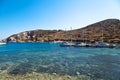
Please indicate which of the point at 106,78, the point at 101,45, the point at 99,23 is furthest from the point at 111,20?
the point at 106,78

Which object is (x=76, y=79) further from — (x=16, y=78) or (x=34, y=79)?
(x=16, y=78)

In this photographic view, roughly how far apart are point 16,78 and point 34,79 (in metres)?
2.67

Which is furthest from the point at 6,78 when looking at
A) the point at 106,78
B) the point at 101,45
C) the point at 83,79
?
the point at 101,45

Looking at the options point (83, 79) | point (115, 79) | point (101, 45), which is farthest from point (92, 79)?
point (101, 45)

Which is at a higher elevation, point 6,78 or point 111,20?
point 111,20

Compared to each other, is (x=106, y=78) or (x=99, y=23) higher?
(x=99, y=23)

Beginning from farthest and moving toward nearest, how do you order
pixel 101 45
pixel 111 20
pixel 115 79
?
pixel 111 20
pixel 101 45
pixel 115 79

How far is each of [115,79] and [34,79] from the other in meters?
10.1

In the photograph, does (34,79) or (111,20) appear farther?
(111,20)

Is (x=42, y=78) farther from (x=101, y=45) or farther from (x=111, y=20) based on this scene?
(x=111, y=20)

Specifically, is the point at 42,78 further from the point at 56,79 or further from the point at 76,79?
the point at 76,79

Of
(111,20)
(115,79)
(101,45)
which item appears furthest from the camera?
(111,20)

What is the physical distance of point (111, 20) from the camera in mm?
190500

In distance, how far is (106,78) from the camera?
2133 centimetres
